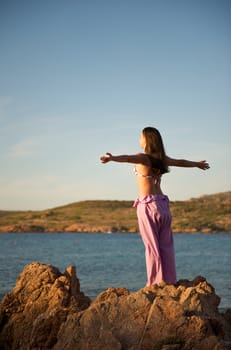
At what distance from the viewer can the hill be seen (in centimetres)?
12425

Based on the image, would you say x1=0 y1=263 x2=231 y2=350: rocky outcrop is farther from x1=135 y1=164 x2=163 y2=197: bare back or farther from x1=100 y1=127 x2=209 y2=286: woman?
x1=135 y1=164 x2=163 y2=197: bare back

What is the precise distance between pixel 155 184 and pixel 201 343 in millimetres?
3323

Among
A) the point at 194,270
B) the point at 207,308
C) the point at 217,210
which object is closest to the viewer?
the point at 207,308

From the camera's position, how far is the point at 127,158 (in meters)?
8.95

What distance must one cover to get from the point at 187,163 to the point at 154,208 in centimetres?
101

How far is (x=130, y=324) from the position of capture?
697 cm

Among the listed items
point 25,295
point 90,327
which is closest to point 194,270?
point 25,295

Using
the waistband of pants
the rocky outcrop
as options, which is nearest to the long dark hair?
the waistband of pants

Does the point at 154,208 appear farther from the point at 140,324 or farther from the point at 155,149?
the point at 140,324

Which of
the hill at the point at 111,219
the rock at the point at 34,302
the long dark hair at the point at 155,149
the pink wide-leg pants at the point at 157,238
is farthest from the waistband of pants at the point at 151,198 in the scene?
the hill at the point at 111,219

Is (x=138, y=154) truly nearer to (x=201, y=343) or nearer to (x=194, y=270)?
(x=201, y=343)

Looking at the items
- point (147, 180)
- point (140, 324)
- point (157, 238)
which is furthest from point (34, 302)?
point (140, 324)

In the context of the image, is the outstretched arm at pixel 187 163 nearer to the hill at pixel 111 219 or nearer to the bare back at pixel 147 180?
the bare back at pixel 147 180

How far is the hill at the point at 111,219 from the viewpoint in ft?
408
